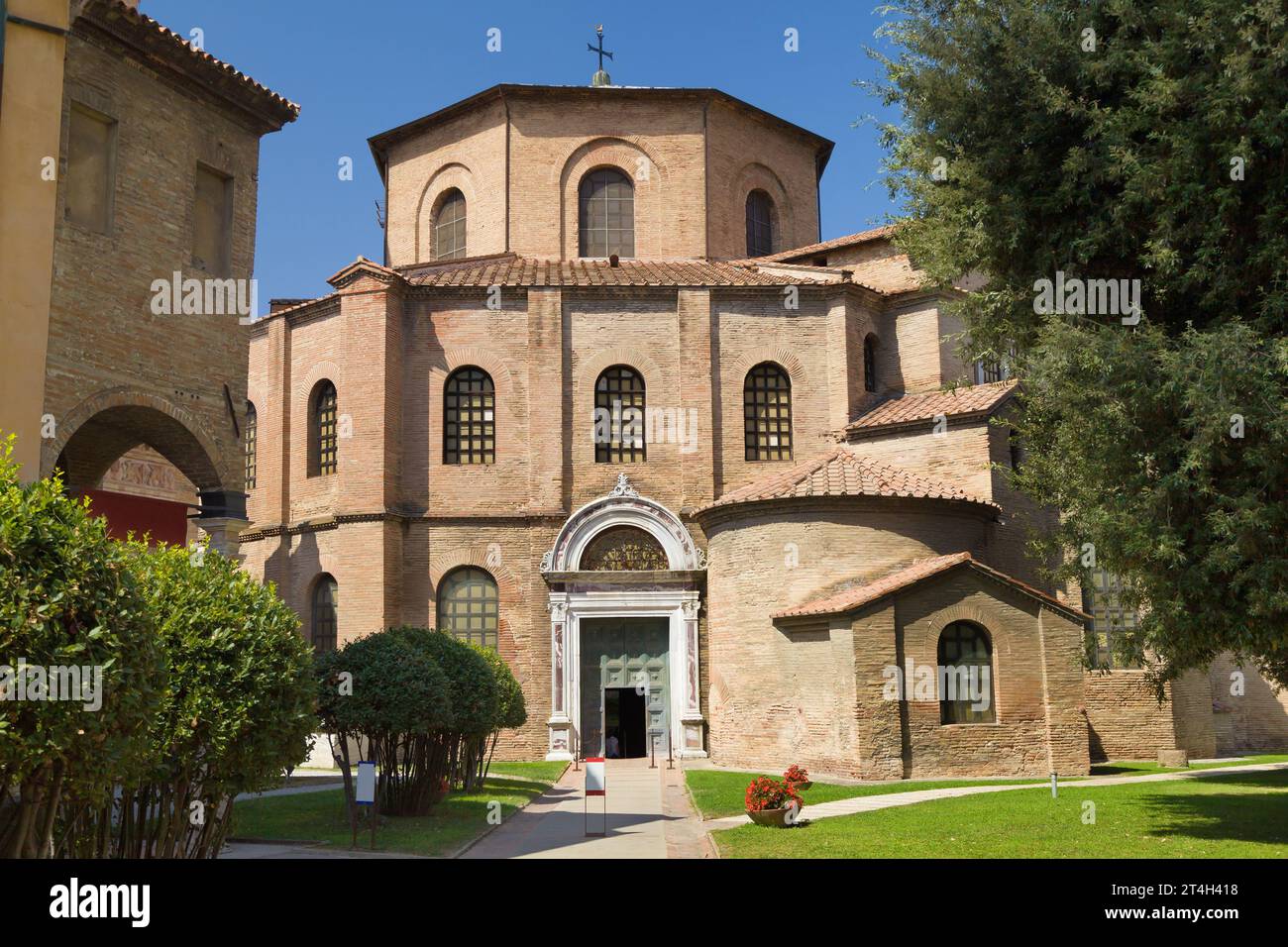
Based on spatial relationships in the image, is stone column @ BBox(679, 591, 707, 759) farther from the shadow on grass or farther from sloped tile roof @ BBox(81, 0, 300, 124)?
sloped tile roof @ BBox(81, 0, 300, 124)

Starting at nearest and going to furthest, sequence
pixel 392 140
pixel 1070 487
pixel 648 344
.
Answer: pixel 1070 487 → pixel 648 344 → pixel 392 140

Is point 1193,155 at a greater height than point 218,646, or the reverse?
point 1193,155

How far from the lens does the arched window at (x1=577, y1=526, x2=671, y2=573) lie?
87.5 feet

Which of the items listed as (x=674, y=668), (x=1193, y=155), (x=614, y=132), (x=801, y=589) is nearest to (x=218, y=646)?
(x=1193, y=155)

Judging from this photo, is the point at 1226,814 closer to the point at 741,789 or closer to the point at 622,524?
the point at 741,789

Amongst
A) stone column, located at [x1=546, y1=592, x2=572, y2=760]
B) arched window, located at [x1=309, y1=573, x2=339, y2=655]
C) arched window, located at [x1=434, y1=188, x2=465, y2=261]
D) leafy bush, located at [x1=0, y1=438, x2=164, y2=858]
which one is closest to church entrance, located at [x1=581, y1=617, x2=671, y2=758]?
stone column, located at [x1=546, y1=592, x2=572, y2=760]

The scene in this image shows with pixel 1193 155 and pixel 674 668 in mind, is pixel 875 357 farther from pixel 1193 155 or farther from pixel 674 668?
pixel 1193 155

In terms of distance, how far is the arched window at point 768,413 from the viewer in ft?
91.7

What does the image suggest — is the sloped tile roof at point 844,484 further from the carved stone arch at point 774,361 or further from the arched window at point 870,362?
the arched window at point 870,362

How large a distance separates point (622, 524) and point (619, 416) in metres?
2.85

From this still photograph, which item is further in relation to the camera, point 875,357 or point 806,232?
point 806,232

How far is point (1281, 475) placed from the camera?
1152cm

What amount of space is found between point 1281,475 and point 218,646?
10.5m

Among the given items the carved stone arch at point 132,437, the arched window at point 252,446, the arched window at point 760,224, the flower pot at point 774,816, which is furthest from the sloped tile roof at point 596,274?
the flower pot at point 774,816
